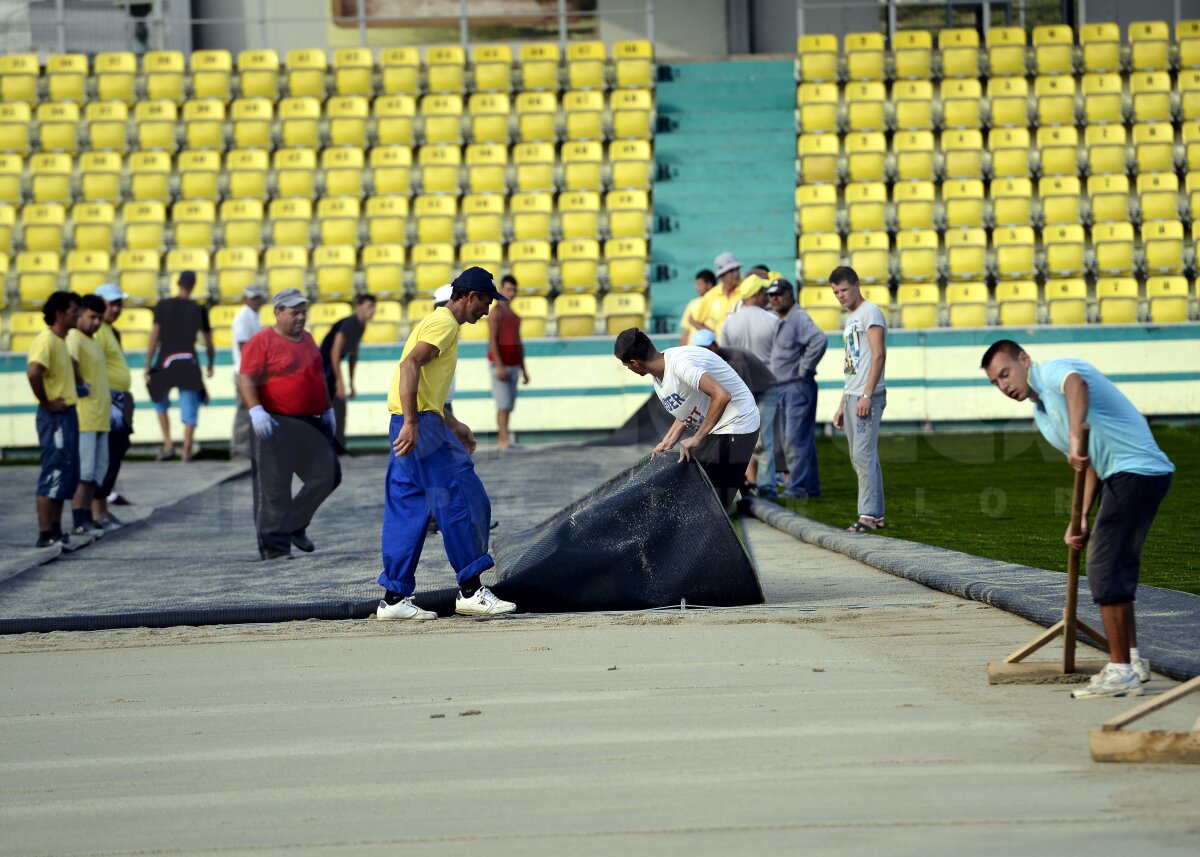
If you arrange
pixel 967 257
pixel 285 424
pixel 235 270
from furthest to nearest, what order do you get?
pixel 235 270 → pixel 967 257 → pixel 285 424

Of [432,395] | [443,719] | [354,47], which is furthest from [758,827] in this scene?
[354,47]

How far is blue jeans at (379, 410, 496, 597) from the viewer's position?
Result: 8.23 m

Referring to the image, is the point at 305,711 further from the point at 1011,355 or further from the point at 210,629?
the point at 1011,355

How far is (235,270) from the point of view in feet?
74.1

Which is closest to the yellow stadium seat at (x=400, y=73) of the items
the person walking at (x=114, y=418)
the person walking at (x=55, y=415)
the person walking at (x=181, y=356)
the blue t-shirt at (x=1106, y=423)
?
the person walking at (x=181, y=356)

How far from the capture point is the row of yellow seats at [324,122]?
24.0 m

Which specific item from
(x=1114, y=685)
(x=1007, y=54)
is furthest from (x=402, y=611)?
(x=1007, y=54)

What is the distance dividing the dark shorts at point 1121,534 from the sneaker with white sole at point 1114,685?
0.26 metres

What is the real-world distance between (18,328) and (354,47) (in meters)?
7.63

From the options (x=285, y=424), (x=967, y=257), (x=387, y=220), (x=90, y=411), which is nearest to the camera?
(x=285, y=424)

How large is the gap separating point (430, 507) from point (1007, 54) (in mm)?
18432

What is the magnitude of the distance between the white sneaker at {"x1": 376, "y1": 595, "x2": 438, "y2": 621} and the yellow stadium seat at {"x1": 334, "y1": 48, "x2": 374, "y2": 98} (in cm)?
1778

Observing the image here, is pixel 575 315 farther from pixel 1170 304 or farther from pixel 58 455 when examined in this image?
pixel 58 455

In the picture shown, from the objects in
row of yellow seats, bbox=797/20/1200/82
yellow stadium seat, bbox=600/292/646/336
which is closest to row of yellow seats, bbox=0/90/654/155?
row of yellow seats, bbox=797/20/1200/82
